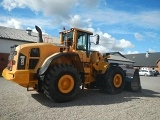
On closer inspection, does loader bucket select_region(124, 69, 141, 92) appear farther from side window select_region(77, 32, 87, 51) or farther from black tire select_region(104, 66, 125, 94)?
side window select_region(77, 32, 87, 51)

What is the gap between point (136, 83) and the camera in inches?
476

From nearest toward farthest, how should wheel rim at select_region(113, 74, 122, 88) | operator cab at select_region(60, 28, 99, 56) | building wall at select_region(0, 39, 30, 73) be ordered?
operator cab at select_region(60, 28, 99, 56) → wheel rim at select_region(113, 74, 122, 88) → building wall at select_region(0, 39, 30, 73)

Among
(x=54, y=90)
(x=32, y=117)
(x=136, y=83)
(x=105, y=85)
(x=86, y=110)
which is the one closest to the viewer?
(x=32, y=117)

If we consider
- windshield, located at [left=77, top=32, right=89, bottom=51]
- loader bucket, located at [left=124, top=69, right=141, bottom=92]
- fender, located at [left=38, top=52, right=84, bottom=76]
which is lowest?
loader bucket, located at [left=124, top=69, right=141, bottom=92]

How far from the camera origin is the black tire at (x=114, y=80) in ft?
35.2

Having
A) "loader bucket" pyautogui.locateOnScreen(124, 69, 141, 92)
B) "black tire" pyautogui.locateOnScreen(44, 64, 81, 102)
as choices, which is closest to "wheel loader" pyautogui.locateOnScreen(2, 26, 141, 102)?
"black tire" pyautogui.locateOnScreen(44, 64, 81, 102)

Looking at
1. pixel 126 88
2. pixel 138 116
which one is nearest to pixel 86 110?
pixel 138 116

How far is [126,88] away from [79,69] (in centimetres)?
390

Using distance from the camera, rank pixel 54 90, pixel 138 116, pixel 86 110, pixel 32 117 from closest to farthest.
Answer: pixel 32 117 → pixel 138 116 → pixel 86 110 → pixel 54 90

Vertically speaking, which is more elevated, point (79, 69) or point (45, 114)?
point (79, 69)

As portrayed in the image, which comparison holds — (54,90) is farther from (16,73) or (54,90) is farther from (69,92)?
(16,73)

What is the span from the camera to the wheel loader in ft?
27.4

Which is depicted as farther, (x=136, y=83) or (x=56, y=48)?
(x=136, y=83)

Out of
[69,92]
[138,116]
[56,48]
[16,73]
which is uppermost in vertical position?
[56,48]
